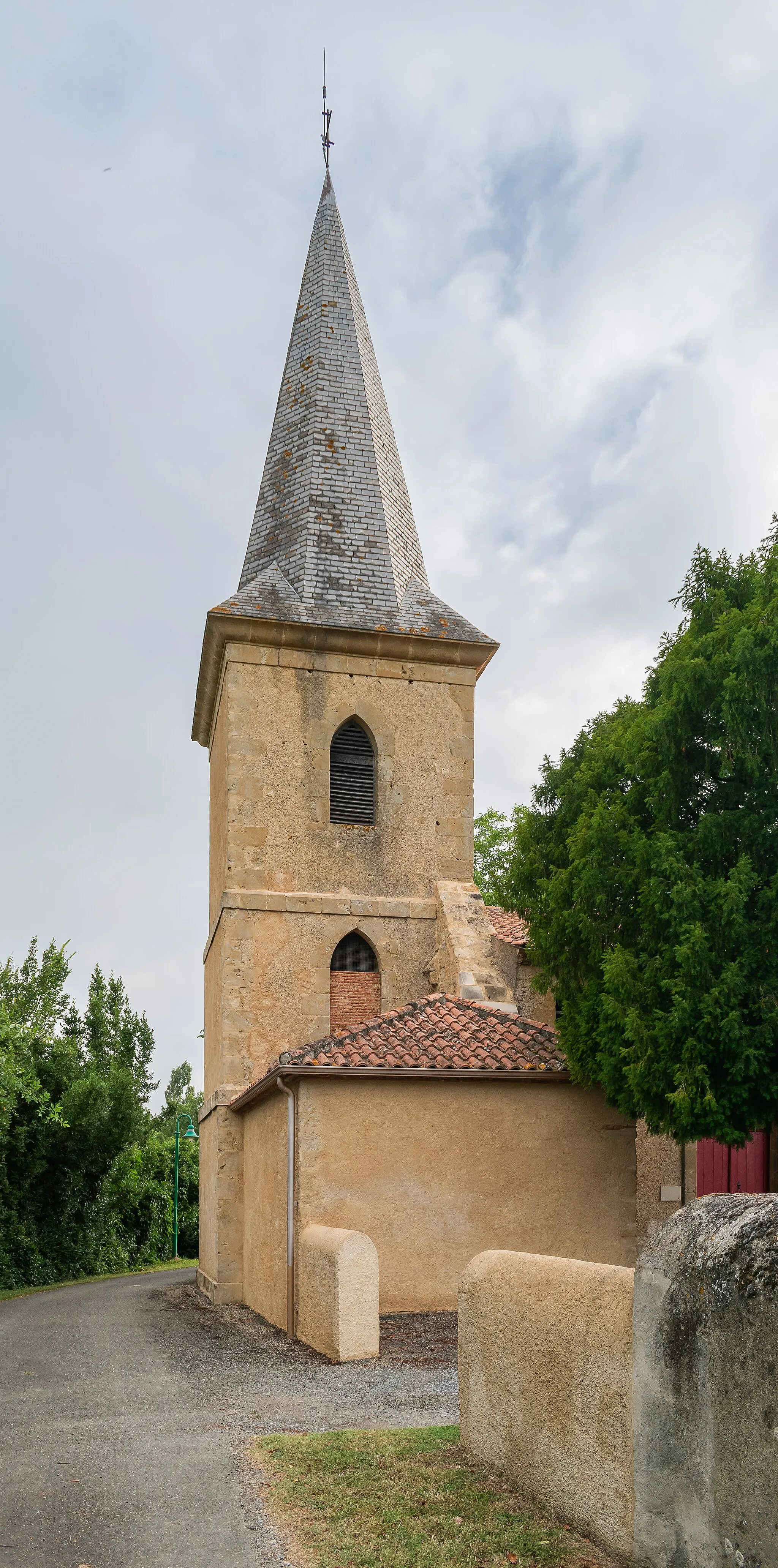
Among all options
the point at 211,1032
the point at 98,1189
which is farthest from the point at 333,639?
the point at 98,1189

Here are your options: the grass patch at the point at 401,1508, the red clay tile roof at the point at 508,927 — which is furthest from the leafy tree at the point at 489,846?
the grass patch at the point at 401,1508

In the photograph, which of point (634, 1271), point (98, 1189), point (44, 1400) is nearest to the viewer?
point (634, 1271)

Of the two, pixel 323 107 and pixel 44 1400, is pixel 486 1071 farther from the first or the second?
pixel 323 107

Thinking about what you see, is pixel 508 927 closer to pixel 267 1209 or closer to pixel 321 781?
pixel 321 781

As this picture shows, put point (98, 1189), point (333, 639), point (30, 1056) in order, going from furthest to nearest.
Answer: point (98, 1189) < point (30, 1056) < point (333, 639)

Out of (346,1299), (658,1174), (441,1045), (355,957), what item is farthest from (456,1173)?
(355,957)

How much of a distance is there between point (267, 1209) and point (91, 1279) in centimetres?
1584

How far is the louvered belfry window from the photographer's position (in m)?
18.9

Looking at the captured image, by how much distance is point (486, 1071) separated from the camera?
1407 cm

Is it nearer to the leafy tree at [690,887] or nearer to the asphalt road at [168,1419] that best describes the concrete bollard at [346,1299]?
the asphalt road at [168,1419]

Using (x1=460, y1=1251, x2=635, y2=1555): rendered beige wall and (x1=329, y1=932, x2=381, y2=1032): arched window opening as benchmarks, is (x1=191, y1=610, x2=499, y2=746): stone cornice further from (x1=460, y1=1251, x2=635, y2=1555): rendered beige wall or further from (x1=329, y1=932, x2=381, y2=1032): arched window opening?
(x1=460, y1=1251, x2=635, y2=1555): rendered beige wall

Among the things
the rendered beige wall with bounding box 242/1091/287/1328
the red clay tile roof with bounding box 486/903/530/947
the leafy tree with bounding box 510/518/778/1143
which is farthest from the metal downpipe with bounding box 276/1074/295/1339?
the red clay tile roof with bounding box 486/903/530/947

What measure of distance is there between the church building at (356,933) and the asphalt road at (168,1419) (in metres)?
1.33

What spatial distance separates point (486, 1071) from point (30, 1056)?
13.9 m
